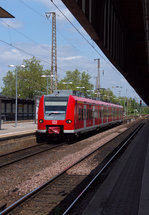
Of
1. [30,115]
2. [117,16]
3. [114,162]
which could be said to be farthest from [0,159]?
[30,115]

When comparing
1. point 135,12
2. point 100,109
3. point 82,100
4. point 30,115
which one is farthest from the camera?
point 30,115

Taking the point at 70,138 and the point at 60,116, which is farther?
the point at 70,138

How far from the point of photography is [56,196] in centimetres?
754

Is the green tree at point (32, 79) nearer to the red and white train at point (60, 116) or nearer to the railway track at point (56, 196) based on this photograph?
the red and white train at point (60, 116)

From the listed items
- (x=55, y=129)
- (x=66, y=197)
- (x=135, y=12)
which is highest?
(x=135, y=12)

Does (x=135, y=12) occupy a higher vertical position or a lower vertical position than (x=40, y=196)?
higher

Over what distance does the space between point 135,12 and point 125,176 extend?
21.4 feet

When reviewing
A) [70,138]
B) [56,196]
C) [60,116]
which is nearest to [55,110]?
[60,116]

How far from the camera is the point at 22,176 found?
9.68 meters

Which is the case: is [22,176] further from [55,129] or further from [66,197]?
[55,129]

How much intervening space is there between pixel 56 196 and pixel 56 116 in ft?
32.8

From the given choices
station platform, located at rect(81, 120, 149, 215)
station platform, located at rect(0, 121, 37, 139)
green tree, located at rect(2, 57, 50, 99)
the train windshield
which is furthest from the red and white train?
green tree, located at rect(2, 57, 50, 99)

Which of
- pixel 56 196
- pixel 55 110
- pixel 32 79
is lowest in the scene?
pixel 56 196

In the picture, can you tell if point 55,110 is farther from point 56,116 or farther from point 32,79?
point 32,79
